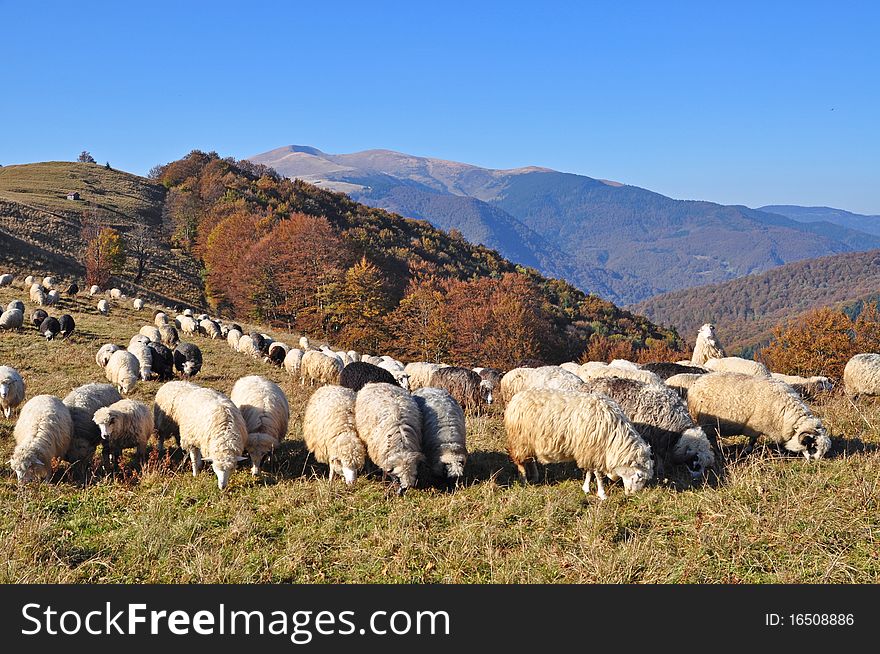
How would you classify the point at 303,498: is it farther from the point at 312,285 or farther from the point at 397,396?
the point at 312,285

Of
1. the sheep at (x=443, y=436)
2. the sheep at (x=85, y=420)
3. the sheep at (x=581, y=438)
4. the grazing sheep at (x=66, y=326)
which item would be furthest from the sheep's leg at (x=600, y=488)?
the grazing sheep at (x=66, y=326)

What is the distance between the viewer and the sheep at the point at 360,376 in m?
13.3

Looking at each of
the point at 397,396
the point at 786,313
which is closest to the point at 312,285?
the point at 397,396

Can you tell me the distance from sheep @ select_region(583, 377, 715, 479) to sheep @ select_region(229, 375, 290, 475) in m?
5.28

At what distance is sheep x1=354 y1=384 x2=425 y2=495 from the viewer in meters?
7.20

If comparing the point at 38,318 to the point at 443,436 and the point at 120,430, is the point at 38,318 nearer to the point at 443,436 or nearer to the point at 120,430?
the point at 120,430

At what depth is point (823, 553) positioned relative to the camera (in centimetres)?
512

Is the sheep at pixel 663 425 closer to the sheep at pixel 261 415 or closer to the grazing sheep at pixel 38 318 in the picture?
the sheep at pixel 261 415

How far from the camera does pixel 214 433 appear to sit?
25.9 ft

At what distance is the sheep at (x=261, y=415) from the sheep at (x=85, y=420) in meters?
2.24

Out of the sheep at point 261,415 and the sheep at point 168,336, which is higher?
the sheep at point 168,336

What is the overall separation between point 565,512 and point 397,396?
3.10 m

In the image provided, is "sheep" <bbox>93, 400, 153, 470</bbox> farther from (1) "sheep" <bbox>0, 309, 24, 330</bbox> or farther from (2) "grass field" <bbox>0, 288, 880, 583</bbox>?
(1) "sheep" <bbox>0, 309, 24, 330</bbox>

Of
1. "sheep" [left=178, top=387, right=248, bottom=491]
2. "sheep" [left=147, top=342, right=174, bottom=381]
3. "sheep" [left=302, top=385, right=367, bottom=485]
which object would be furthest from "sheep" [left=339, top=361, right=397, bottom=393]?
"sheep" [left=147, top=342, right=174, bottom=381]
